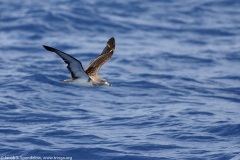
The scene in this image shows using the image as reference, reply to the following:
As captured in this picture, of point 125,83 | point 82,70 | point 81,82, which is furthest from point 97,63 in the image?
point 125,83

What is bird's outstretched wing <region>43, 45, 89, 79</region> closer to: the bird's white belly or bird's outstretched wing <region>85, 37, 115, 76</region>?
the bird's white belly

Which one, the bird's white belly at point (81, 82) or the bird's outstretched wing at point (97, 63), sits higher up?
the bird's outstretched wing at point (97, 63)

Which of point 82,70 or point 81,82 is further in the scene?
point 81,82

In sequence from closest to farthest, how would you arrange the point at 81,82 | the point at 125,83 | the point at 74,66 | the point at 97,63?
the point at 74,66
the point at 81,82
the point at 97,63
the point at 125,83

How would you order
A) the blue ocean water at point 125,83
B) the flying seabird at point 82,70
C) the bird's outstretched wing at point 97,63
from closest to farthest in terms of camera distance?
the flying seabird at point 82,70, the blue ocean water at point 125,83, the bird's outstretched wing at point 97,63

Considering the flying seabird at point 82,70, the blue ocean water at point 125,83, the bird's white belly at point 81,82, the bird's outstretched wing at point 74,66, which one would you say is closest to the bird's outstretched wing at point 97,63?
the flying seabird at point 82,70

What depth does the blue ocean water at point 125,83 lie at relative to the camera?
37.2ft

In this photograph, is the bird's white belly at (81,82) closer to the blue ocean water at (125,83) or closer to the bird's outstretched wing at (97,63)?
the bird's outstretched wing at (97,63)

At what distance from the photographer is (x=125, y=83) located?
52.1 ft

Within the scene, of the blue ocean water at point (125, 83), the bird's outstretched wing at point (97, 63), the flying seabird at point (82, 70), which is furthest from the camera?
the bird's outstretched wing at point (97, 63)

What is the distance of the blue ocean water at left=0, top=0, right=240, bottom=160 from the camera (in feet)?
37.2

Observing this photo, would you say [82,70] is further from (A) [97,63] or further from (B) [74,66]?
(A) [97,63]

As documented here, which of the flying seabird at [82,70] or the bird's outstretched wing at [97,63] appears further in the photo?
the bird's outstretched wing at [97,63]

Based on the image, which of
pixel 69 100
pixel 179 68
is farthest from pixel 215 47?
pixel 69 100
